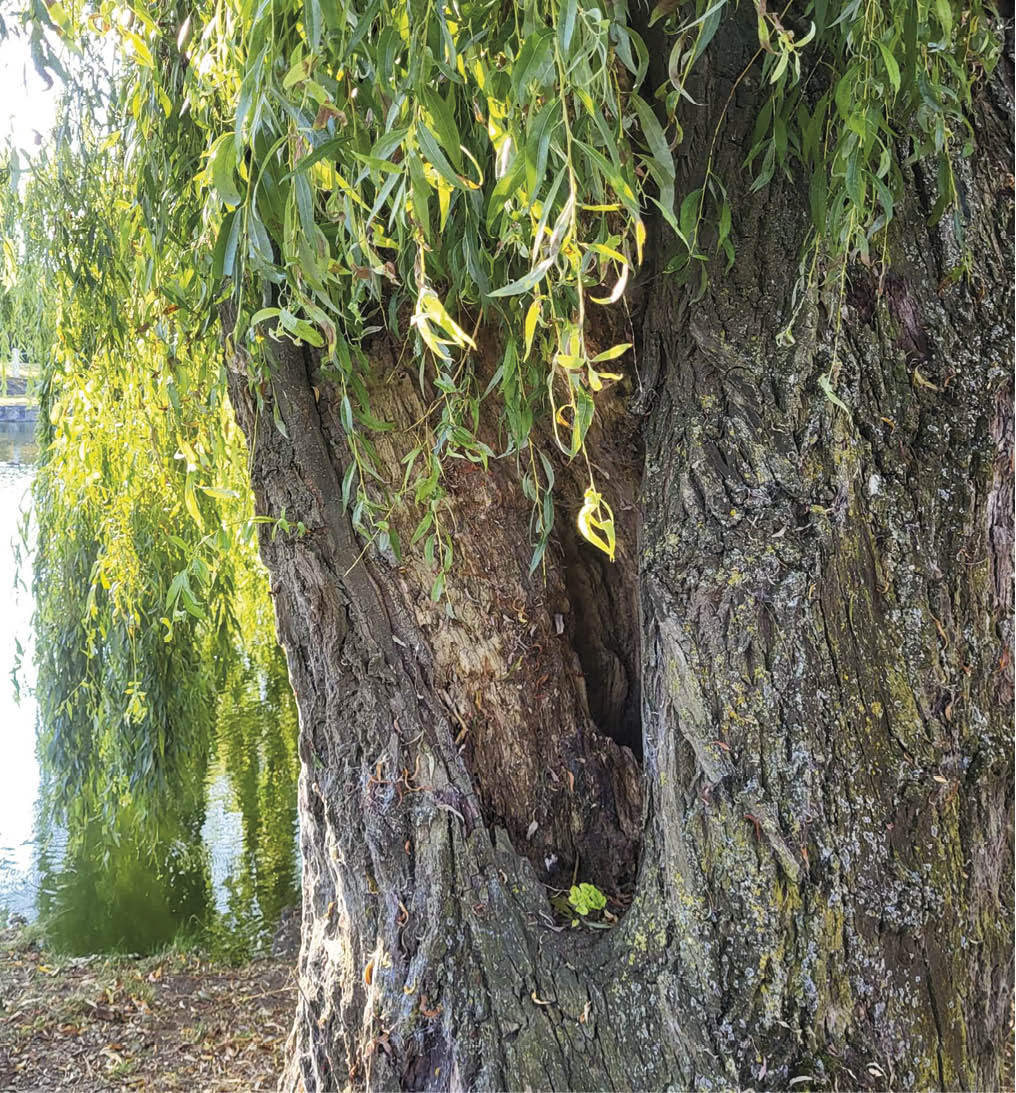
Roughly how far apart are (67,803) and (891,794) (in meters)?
4.22

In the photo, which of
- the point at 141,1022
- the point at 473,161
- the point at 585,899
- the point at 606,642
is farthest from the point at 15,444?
the point at 473,161

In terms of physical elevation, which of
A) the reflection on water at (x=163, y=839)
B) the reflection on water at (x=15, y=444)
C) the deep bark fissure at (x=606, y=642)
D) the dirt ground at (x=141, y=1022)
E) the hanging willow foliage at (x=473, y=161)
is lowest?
the dirt ground at (x=141, y=1022)

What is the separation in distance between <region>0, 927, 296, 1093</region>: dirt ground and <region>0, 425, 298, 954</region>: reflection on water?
0.55 metres

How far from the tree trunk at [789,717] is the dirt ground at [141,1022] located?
1.70 m

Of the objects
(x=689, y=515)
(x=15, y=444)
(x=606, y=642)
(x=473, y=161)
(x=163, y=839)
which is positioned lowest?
(x=163, y=839)

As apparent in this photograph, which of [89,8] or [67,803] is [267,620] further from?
[89,8]

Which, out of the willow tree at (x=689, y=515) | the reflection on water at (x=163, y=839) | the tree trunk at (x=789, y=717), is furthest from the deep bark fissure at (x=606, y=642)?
the reflection on water at (x=163, y=839)

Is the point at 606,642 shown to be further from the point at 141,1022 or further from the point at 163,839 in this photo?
the point at 163,839

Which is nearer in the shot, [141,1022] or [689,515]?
[689,515]

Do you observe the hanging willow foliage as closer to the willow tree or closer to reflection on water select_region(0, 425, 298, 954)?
the willow tree

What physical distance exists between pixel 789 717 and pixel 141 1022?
3.04 meters

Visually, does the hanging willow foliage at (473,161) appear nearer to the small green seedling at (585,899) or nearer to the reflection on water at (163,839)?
the small green seedling at (585,899)

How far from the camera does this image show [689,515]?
1.54 metres

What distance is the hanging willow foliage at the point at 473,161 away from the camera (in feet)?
3.35
